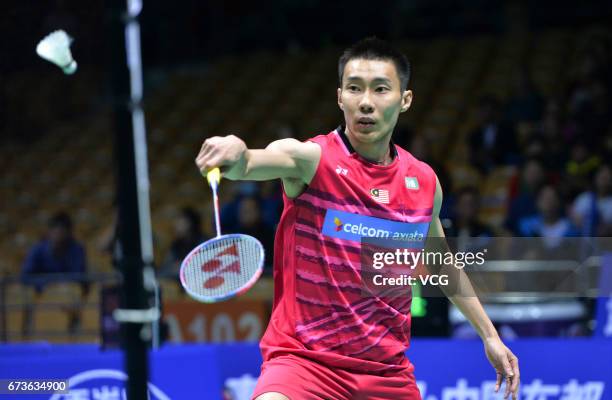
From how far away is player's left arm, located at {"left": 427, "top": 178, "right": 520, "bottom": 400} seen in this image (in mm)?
3387

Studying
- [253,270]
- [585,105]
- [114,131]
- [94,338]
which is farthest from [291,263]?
[585,105]

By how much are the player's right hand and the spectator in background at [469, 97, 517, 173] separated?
625 cm

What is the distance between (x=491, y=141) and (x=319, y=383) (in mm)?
5924

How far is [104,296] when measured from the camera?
590cm

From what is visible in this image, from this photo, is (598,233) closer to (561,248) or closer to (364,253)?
(561,248)

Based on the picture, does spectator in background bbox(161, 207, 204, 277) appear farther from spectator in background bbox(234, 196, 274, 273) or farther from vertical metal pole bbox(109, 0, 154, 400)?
vertical metal pole bbox(109, 0, 154, 400)

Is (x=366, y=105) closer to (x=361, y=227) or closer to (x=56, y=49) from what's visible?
(x=361, y=227)

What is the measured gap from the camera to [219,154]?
97.1 inches

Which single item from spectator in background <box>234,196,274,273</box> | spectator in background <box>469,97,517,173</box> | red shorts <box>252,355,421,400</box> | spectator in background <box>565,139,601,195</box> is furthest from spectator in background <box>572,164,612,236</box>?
red shorts <box>252,355,421,400</box>

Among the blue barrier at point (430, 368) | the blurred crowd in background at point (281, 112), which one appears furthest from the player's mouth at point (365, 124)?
the blurred crowd in background at point (281, 112)

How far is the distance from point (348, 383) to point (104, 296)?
10.0 feet

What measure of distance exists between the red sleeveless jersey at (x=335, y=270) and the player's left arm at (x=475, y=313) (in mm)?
251

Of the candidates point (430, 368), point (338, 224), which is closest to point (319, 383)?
point (338, 224)

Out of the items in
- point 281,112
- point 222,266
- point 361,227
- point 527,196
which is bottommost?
point 222,266
